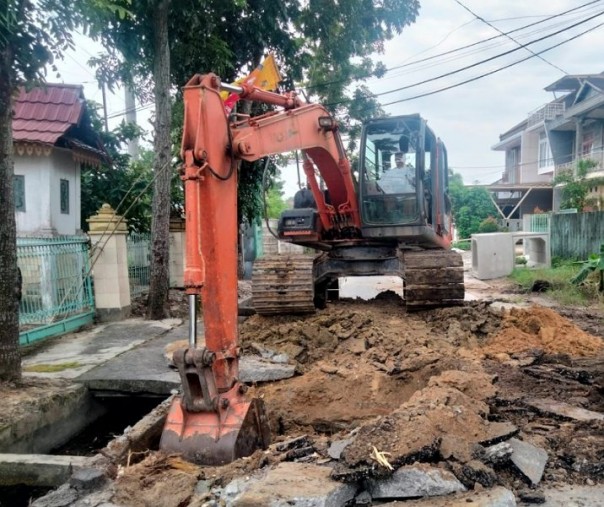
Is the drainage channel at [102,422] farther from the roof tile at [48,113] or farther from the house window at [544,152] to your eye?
the house window at [544,152]

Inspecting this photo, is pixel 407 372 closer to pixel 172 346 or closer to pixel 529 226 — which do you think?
pixel 172 346

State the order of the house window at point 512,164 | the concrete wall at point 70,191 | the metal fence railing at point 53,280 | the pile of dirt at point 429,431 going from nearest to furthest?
the pile of dirt at point 429,431 < the metal fence railing at point 53,280 < the concrete wall at point 70,191 < the house window at point 512,164

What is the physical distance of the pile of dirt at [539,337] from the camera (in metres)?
5.95

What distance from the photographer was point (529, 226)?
19.6 m

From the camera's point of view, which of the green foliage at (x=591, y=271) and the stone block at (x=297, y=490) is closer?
the stone block at (x=297, y=490)

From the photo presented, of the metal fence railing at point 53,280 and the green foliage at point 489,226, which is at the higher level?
the green foliage at point 489,226

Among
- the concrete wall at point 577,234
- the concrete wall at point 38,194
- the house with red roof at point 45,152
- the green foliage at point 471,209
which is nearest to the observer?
the house with red roof at point 45,152

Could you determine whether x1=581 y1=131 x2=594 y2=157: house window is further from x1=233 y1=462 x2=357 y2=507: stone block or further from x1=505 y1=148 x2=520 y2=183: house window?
x1=233 y1=462 x2=357 y2=507: stone block

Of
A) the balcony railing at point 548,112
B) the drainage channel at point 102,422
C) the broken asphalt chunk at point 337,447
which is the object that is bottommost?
the drainage channel at point 102,422

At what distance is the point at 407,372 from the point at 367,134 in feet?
12.4

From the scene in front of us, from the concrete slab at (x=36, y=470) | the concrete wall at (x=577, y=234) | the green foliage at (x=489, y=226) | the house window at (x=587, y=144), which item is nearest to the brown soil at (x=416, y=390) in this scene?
the concrete slab at (x=36, y=470)

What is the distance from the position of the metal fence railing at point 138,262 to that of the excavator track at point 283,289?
413cm

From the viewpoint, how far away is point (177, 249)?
12.3 m

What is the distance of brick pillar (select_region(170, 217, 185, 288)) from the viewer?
1223 cm
